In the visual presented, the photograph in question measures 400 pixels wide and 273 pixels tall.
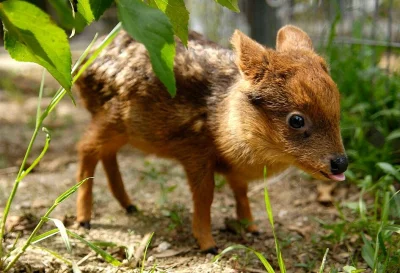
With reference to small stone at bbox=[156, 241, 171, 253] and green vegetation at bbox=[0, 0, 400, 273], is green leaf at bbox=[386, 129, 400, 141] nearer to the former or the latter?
green vegetation at bbox=[0, 0, 400, 273]

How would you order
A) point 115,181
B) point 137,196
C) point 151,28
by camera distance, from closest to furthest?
point 151,28 < point 115,181 < point 137,196

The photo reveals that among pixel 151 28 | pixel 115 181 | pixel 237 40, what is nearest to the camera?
pixel 151 28

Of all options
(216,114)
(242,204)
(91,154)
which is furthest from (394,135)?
(91,154)

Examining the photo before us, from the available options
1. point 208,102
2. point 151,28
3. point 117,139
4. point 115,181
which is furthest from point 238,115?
point 151,28

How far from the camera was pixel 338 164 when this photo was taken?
327cm

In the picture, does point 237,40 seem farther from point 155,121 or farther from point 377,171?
point 377,171

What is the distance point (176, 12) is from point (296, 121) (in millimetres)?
1316

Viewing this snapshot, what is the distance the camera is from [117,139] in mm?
4203

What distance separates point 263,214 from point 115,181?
1338 mm

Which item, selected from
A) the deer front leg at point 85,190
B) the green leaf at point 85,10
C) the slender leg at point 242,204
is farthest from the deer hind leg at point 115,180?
the green leaf at point 85,10

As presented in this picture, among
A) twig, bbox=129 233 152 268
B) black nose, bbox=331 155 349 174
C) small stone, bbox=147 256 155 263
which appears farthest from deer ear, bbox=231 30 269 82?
small stone, bbox=147 256 155 263

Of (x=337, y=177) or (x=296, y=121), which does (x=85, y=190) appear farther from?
(x=337, y=177)

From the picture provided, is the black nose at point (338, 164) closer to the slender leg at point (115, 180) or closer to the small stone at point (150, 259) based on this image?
the small stone at point (150, 259)

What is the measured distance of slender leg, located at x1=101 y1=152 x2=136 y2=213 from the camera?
446cm
